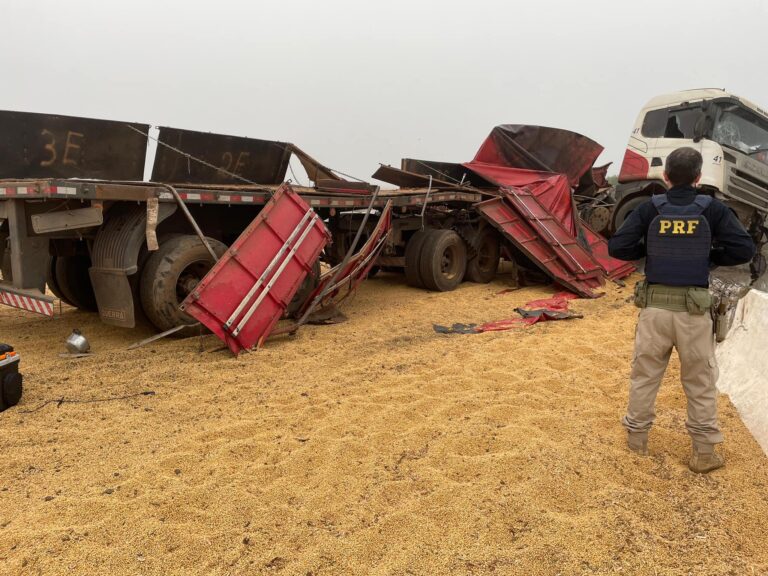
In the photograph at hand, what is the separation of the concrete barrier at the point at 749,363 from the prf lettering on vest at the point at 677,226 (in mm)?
1384

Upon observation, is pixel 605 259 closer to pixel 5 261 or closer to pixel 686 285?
pixel 686 285

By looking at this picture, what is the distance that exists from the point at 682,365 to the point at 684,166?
104cm

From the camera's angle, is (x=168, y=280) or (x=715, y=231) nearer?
(x=715, y=231)

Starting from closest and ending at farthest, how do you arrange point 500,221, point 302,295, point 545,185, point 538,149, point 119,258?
point 119,258
point 302,295
point 500,221
point 545,185
point 538,149

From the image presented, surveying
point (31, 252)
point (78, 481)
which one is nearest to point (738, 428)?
point (78, 481)

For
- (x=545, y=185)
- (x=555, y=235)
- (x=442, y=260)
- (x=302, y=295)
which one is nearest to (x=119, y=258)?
(x=302, y=295)

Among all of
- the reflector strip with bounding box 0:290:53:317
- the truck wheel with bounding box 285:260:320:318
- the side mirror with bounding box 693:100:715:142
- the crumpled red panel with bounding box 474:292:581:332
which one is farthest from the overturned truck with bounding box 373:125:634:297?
the reflector strip with bounding box 0:290:53:317

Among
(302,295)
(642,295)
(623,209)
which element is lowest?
(302,295)

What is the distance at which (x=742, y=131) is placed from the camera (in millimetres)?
8891

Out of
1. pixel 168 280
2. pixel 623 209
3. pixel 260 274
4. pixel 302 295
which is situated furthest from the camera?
pixel 623 209

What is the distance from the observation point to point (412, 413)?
3.69 meters

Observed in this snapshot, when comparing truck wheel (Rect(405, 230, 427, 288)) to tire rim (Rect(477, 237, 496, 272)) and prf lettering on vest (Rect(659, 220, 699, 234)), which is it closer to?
tire rim (Rect(477, 237, 496, 272))

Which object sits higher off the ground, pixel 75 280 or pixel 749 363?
pixel 749 363

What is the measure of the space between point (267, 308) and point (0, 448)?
8.62ft
